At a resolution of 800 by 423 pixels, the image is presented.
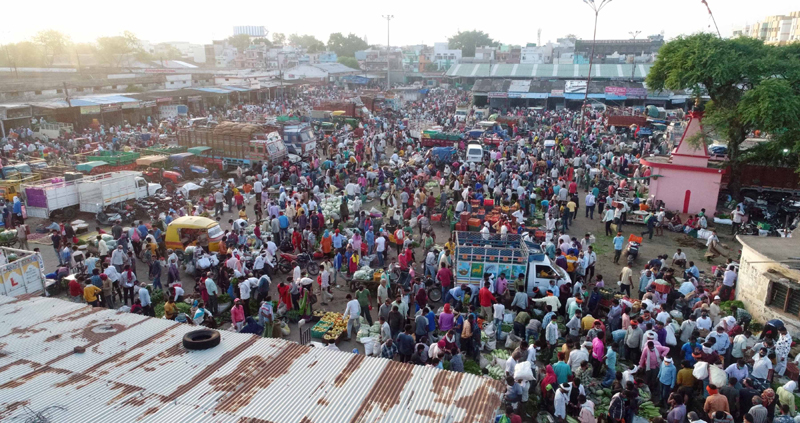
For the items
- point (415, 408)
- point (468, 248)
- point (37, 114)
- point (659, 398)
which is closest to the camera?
point (415, 408)

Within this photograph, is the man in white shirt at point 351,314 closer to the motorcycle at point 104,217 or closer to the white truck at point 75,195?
the motorcycle at point 104,217

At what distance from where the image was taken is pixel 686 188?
2114cm

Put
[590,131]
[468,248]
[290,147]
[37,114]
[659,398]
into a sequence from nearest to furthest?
[659,398] < [468,248] < [290,147] < [37,114] < [590,131]

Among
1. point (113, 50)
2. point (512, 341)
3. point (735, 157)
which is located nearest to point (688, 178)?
point (735, 157)

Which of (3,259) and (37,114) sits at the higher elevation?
(37,114)

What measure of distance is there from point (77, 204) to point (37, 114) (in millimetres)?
20254

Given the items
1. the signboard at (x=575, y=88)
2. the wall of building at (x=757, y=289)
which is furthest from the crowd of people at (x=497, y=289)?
the signboard at (x=575, y=88)

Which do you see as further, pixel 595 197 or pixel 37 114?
pixel 37 114

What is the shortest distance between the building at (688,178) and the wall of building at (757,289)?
8482 mm

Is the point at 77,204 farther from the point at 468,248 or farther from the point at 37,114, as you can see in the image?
the point at 37,114

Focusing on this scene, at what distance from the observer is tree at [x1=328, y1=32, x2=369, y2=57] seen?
116 m

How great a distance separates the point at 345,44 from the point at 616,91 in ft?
257

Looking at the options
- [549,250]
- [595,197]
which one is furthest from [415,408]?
[595,197]

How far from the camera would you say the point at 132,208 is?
20.0 meters
